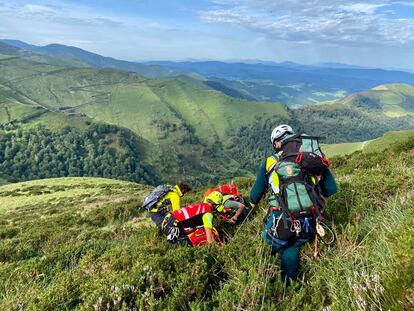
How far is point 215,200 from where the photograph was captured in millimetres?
9609

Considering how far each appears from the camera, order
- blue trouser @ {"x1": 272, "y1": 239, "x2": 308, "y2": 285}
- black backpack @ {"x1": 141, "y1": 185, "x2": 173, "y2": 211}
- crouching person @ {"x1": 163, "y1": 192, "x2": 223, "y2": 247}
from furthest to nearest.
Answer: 1. black backpack @ {"x1": 141, "y1": 185, "x2": 173, "y2": 211}
2. crouching person @ {"x1": 163, "y1": 192, "x2": 223, "y2": 247}
3. blue trouser @ {"x1": 272, "y1": 239, "x2": 308, "y2": 285}

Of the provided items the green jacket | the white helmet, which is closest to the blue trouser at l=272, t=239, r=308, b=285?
the green jacket

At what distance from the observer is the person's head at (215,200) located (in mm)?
9523

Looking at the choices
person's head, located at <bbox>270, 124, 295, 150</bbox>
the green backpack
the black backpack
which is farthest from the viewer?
the black backpack

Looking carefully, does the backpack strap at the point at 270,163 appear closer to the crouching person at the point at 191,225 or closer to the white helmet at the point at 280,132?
the white helmet at the point at 280,132

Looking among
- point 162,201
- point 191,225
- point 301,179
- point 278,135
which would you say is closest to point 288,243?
point 301,179

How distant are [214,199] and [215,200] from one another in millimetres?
42

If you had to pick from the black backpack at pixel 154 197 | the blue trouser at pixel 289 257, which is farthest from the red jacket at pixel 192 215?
the blue trouser at pixel 289 257

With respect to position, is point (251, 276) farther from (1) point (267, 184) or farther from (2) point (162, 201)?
(2) point (162, 201)

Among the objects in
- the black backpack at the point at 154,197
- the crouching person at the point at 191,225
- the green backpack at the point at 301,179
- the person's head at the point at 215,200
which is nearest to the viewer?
the green backpack at the point at 301,179

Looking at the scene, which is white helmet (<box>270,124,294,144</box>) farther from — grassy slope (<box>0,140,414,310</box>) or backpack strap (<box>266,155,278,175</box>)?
grassy slope (<box>0,140,414,310</box>)

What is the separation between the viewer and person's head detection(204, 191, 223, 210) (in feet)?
31.2

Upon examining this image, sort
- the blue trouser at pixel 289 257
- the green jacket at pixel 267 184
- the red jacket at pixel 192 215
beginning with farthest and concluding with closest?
the red jacket at pixel 192 215
the green jacket at pixel 267 184
the blue trouser at pixel 289 257

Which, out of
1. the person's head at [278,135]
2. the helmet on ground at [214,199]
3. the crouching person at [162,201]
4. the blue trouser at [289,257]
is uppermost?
the person's head at [278,135]
